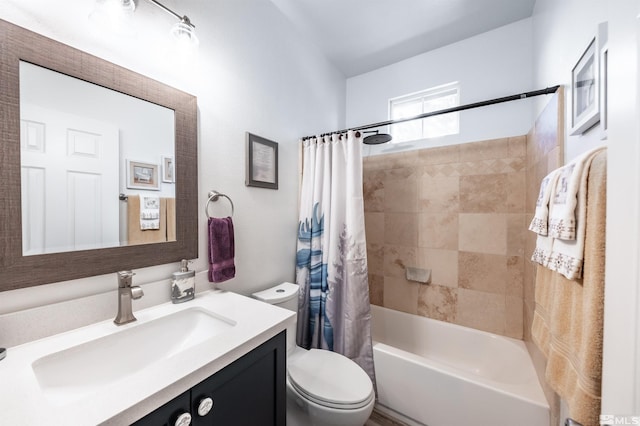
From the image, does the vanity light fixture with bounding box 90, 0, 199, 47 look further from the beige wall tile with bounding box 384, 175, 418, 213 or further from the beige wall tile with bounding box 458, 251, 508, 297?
the beige wall tile with bounding box 458, 251, 508, 297

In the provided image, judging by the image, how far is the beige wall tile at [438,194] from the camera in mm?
2004

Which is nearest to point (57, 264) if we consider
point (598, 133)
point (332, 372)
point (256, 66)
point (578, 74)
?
point (332, 372)

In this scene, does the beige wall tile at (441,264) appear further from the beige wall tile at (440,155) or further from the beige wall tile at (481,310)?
the beige wall tile at (440,155)

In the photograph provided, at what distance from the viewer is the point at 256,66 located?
5.11 feet

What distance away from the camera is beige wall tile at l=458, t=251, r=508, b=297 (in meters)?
1.85

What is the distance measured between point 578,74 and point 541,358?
1.46 meters

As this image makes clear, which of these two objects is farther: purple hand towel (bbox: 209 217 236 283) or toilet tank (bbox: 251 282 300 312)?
toilet tank (bbox: 251 282 300 312)

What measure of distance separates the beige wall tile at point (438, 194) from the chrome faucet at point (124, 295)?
6.77 ft

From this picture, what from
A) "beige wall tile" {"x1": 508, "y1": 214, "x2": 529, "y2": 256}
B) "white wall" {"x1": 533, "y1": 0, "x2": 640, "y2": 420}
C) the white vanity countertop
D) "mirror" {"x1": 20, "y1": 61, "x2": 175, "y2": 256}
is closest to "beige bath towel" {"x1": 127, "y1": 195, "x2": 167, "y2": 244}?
"mirror" {"x1": 20, "y1": 61, "x2": 175, "y2": 256}

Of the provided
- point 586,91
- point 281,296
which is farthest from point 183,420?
point 586,91

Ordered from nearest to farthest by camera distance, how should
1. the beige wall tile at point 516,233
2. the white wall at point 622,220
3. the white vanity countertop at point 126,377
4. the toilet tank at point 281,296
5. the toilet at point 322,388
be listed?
1. the white wall at point 622,220
2. the white vanity countertop at point 126,377
3. the toilet at point 322,388
4. the toilet tank at point 281,296
5. the beige wall tile at point 516,233

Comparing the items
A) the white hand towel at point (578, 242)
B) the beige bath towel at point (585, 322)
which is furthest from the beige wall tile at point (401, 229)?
the white hand towel at point (578, 242)

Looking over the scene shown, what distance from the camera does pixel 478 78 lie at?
200cm

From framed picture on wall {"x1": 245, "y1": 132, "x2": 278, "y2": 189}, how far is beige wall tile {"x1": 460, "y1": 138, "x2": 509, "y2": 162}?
1536 mm
